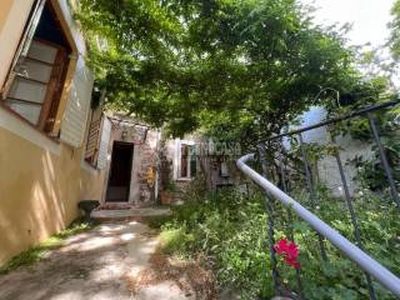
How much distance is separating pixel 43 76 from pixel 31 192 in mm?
1646

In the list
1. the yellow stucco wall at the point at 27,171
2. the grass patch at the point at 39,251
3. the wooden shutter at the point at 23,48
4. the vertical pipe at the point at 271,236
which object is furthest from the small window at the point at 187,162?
the vertical pipe at the point at 271,236

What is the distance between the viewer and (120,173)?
894cm

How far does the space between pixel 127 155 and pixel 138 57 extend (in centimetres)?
533

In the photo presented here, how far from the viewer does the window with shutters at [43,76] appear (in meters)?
3.10

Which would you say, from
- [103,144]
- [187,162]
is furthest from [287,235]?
[187,162]

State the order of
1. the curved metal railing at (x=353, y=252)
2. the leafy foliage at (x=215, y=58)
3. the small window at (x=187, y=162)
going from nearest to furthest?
the curved metal railing at (x=353, y=252) < the leafy foliage at (x=215, y=58) < the small window at (x=187, y=162)

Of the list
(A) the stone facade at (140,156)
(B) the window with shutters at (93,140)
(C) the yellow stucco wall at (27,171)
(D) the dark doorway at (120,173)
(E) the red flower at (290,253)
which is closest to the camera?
(E) the red flower at (290,253)

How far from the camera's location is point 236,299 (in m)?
1.70

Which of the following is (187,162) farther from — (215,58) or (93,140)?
(215,58)

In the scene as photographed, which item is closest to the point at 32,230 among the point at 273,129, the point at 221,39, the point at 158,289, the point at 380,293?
the point at 158,289

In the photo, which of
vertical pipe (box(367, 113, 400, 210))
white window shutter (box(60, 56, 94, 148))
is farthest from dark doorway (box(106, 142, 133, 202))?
vertical pipe (box(367, 113, 400, 210))

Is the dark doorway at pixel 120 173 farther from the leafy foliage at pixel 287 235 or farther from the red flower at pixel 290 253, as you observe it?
the red flower at pixel 290 253

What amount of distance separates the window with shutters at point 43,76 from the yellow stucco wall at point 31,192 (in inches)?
21.1

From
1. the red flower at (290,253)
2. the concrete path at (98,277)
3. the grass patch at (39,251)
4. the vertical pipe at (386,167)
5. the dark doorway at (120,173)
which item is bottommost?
the concrete path at (98,277)
